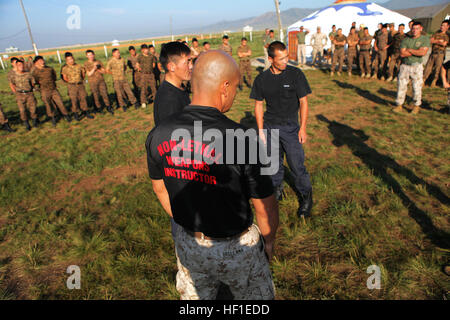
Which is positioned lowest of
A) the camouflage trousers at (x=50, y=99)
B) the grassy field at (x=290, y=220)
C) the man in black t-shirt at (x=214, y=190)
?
the grassy field at (x=290, y=220)

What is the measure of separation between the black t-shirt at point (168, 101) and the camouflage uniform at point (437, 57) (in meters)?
10.5

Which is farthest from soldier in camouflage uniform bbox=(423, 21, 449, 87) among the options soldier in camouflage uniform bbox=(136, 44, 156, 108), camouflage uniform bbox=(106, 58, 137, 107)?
camouflage uniform bbox=(106, 58, 137, 107)

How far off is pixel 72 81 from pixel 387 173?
31.8 ft

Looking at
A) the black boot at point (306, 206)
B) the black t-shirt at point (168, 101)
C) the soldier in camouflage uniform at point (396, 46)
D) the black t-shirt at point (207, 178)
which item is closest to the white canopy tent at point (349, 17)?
the soldier in camouflage uniform at point (396, 46)

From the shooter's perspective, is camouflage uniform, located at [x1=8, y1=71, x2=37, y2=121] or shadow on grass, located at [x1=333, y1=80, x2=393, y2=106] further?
shadow on grass, located at [x1=333, y1=80, x2=393, y2=106]

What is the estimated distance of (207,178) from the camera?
55.6 inches

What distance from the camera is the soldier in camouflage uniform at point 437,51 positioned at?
8.68 meters

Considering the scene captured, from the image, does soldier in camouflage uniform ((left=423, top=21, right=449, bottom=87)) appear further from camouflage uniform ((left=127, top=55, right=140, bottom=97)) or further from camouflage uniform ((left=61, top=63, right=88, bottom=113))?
camouflage uniform ((left=61, top=63, right=88, bottom=113))

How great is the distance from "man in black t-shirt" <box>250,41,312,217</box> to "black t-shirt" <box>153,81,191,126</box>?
4.62 feet

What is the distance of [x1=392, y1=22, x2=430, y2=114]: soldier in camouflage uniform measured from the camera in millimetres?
6688

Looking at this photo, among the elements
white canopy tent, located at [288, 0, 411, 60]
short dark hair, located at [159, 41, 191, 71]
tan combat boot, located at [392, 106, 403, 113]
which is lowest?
tan combat boot, located at [392, 106, 403, 113]

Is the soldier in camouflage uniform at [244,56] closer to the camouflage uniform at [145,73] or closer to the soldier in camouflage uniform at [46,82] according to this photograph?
the camouflage uniform at [145,73]
